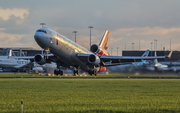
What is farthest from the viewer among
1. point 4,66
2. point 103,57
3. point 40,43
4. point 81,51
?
point 4,66

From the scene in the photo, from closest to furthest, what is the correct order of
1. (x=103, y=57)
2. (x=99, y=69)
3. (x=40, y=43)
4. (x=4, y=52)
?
(x=40, y=43), (x=103, y=57), (x=99, y=69), (x=4, y=52)

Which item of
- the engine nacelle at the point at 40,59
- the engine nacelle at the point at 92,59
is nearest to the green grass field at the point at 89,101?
the engine nacelle at the point at 92,59

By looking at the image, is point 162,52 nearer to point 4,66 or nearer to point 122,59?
point 4,66

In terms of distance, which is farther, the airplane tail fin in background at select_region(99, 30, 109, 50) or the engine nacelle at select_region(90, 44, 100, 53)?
the airplane tail fin in background at select_region(99, 30, 109, 50)

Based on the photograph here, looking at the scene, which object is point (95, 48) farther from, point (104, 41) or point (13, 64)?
point (13, 64)

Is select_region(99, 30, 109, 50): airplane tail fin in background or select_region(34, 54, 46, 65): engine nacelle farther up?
select_region(99, 30, 109, 50): airplane tail fin in background

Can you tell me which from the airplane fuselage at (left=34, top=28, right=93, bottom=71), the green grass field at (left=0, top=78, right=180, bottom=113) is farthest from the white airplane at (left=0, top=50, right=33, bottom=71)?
the green grass field at (left=0, top=78, right=180, bottom=113)

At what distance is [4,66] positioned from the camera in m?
118

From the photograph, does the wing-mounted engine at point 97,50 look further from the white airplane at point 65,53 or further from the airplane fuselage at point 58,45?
the airplane fuselage at point 58,45

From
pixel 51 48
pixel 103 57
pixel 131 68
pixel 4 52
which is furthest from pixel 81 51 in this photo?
pixel 4 52

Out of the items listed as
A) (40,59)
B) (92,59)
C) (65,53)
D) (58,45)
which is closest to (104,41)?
(92,59)

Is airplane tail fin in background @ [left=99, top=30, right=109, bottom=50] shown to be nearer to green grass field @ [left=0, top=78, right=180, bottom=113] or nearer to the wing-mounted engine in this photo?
the wing-mounted engine

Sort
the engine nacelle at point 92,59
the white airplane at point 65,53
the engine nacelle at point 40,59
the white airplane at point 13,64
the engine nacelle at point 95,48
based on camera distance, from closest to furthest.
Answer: the white airplane at point 65,53 < the engine nacelle at point 92,59 < the engine nacelle at point 40,59 < the engine nacelle at point 95,48 < the white airplane at point 13,64

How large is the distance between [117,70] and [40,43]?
35.0 metres
